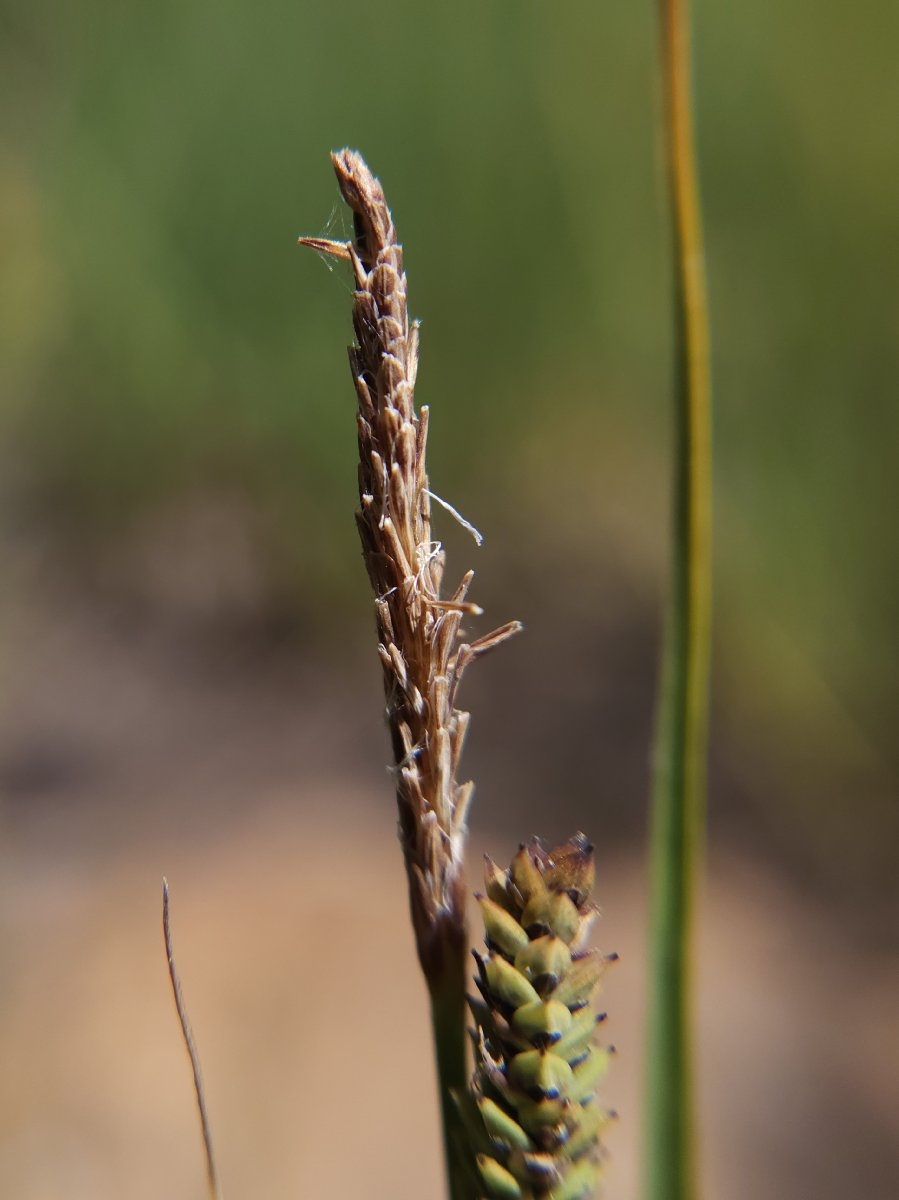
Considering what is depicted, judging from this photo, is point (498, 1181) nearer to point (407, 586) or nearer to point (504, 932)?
point (504, 932)

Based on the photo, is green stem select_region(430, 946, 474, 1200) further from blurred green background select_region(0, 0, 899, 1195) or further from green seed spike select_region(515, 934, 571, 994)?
blurred green background select_region(0, 0, 899, 1195)

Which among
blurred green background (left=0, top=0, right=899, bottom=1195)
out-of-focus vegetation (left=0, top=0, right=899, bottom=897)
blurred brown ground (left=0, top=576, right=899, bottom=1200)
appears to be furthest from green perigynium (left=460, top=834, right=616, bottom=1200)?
out-of-focus vegetation (left=0, top=0, right=899, bottom=897)

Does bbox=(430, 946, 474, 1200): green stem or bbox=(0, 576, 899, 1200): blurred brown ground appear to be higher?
bbox=(430, 946, 474, 1200): green stem

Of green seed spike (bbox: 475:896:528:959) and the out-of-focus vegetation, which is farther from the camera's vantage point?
the out-of-focus vegetation

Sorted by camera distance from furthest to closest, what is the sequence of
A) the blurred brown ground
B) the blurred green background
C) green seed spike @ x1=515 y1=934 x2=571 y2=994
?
the blurred green background < the blurred brown ground < green seed spike @ x1=515 y1=934 x2=571 y2=994

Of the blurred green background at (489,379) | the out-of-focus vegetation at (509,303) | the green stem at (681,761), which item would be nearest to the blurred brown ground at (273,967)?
the blurred green background at (489,379)

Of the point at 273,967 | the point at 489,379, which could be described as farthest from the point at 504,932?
the point at 489,379

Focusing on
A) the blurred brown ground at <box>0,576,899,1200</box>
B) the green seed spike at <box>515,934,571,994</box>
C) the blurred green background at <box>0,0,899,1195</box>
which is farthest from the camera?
the blurred green background at <box>0,0,899,1195</box>
